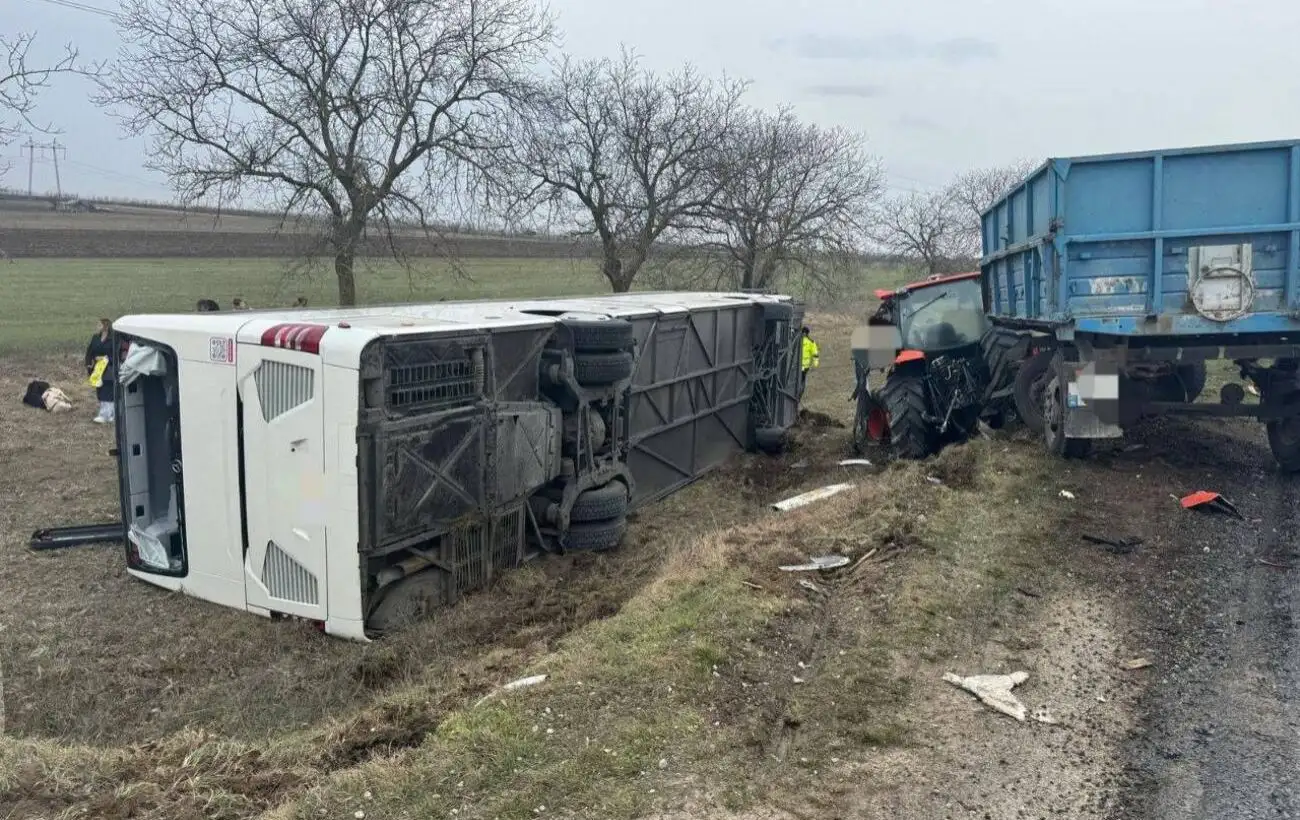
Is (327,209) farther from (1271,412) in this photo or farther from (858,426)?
(1271,412)

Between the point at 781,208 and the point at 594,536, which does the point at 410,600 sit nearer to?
the point at 594,536

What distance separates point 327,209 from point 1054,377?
44.1ft

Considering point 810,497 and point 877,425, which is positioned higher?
point 877,425

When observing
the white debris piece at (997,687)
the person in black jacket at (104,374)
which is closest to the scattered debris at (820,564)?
the white debris piece at (997,687)

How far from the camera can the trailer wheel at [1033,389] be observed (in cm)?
908

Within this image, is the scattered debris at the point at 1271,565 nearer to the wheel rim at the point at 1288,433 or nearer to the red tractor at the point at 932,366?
the wheel rim at the point at 1288,433

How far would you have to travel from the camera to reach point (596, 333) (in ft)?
25.5

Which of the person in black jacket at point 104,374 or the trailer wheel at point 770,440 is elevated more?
the person in black jacket at point 104,374

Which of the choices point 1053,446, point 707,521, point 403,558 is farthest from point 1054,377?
point 403,558

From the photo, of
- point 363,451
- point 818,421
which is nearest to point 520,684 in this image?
point 363,451

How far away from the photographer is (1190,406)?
7961 mm

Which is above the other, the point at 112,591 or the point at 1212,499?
the point at 1212,499

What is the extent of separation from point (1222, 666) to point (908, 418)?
18.6 feet

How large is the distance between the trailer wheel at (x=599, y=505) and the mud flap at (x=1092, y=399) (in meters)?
3.69
